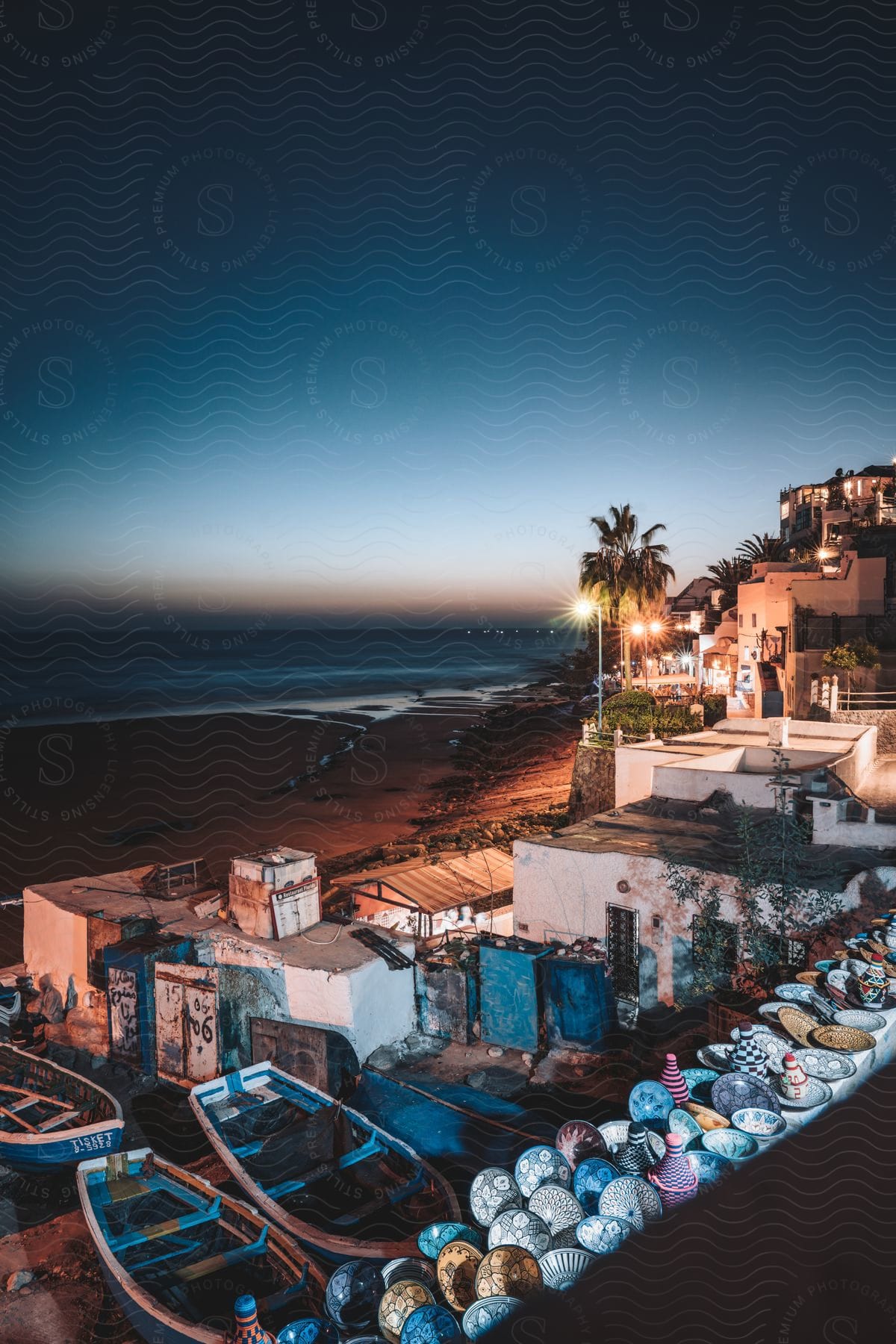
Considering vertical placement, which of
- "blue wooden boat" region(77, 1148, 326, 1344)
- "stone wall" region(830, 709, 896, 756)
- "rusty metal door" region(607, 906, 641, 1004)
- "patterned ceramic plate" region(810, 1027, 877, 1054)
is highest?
"stone wall" region(830, 709, 896, 756)

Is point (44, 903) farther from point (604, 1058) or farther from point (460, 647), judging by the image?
point (460, 647)

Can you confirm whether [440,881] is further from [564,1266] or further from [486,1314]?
[486,1314]

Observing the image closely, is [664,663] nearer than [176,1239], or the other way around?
[176,1239]

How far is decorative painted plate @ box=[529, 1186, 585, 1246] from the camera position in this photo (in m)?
4.55

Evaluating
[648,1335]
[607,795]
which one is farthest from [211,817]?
[648,1335]

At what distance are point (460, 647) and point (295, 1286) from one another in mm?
174179

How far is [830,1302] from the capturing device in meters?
3.82

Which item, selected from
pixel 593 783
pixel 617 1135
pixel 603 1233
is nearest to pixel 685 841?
pixel 617 1135

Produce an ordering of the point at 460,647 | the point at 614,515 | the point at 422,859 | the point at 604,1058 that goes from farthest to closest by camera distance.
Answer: the point at 460,647 → the point at 614,515 → the point at 422,859 → the point at 604,1058

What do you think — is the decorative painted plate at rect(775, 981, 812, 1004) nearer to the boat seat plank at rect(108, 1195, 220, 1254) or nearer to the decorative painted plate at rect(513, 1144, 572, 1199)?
the decorative painted plate at rect(513, 1144, 572, 1199)

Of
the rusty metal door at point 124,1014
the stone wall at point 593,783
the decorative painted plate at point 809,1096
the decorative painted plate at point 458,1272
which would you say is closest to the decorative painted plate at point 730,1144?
the decorative painted plate at point 809,1096

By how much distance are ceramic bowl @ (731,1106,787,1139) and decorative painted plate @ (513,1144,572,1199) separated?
114cm

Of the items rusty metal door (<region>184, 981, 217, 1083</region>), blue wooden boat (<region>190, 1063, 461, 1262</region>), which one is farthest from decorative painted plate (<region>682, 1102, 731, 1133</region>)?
rusty metal door (<region>184, 981, 217, 1083</region>)

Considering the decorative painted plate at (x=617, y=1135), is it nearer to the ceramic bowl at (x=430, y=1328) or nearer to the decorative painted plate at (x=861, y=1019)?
the ceramic bowl at (x=430, y=1328)
